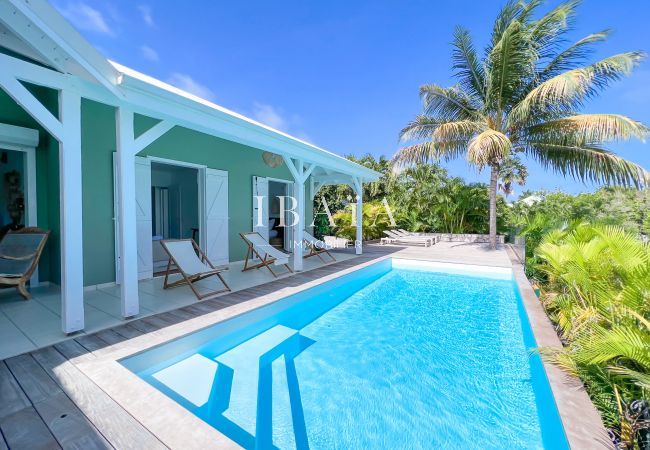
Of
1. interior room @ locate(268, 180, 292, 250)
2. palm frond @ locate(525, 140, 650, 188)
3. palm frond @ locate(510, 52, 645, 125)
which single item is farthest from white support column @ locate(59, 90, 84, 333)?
palm frond @ locate(525, 140, 650, 188)

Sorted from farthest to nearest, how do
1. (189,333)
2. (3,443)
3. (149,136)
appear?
1. (149,136)
2. (189,333)
3. (3,443)

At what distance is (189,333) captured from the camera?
11.3 ft

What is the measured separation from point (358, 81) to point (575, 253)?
1484cm

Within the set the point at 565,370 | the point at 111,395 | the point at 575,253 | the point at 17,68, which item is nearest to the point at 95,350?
the point at 111,395

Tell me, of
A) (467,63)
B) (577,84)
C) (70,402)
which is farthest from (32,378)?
(467,63)

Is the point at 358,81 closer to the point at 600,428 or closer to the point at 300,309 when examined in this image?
the point at 300,309

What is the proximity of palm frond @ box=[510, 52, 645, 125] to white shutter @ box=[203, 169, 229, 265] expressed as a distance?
30.7ft

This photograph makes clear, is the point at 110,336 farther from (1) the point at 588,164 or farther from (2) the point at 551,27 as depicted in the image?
(2) the point at 551,27

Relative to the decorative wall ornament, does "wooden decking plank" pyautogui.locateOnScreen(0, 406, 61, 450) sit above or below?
below

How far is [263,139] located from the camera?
5.45 metres

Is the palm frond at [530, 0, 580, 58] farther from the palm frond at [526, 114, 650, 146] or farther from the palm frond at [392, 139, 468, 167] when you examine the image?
the palm frond at [392, 139, 468, 167]

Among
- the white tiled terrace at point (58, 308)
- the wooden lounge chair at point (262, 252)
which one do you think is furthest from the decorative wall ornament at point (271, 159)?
the white tiled terrace at point (58, 308)

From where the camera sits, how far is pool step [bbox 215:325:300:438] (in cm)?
256

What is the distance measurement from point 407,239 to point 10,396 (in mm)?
12120
